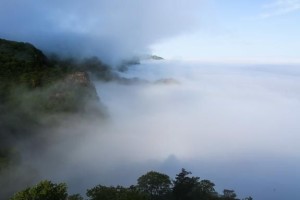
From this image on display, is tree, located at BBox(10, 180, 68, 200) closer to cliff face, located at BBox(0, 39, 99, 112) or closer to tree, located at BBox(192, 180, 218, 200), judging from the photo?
tree, located at BBox(192, 180, 218, 200)

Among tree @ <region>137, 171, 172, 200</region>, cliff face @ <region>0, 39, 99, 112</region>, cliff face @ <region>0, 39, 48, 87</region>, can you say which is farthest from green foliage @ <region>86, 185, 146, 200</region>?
cliff face @ <region>0, 39, 48, 87</region>

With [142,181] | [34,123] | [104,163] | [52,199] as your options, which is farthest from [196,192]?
[104,163]

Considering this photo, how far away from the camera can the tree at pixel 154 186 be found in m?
88.0

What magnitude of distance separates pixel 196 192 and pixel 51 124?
75912 mm

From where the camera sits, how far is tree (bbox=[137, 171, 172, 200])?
88000 mm

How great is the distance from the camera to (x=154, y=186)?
8850 cm

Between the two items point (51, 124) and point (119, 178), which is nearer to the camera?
point (51, 124)

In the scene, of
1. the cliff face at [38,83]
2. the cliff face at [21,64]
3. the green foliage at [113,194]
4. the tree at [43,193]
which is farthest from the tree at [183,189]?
the cliff face at [21,64]

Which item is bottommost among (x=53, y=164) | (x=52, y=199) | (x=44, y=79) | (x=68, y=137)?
(x=52, y=199)

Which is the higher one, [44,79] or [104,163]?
[44,79]

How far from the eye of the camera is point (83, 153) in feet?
514

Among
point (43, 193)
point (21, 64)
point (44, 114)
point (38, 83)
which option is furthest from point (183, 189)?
point (21, 64)

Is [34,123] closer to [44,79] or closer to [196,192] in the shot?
[44,79]

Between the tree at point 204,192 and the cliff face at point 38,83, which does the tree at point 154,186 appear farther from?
the cliff face at point 38,83
